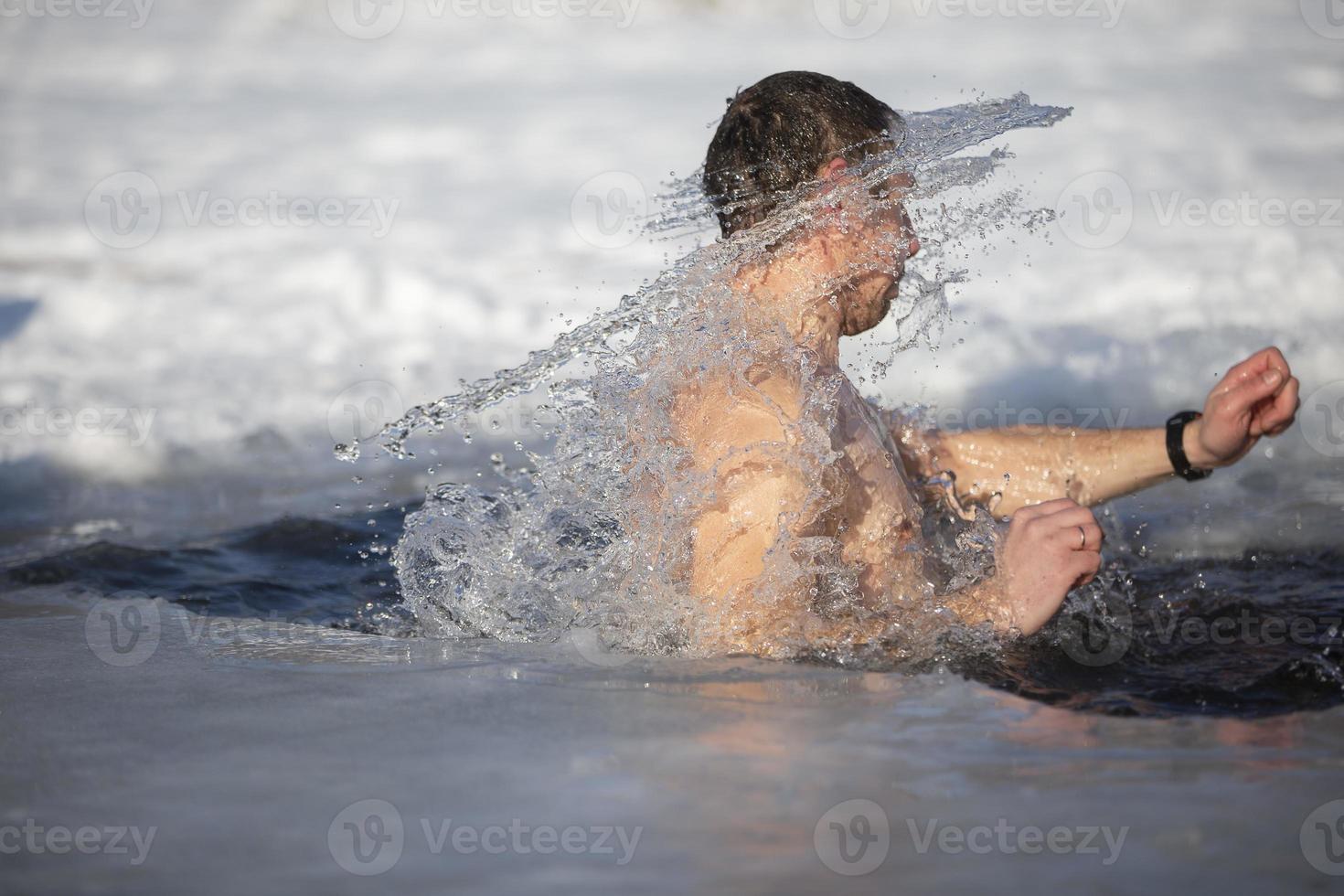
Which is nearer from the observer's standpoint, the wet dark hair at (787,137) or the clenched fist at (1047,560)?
the clenched fist at (1047,560)

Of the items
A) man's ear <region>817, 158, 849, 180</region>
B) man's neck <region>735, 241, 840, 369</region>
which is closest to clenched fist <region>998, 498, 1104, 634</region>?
man's neck <region>735, 241, 840, 369</region>

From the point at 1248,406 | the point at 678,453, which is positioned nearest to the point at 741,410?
the point at 678,453

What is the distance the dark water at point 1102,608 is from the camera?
2.04m

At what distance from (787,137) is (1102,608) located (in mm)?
1098

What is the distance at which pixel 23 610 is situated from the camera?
9.12ft

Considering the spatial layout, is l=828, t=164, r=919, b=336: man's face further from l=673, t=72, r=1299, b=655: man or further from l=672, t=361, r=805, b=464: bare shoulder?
l=672, t=361, r=805, b=464: bare shoulder

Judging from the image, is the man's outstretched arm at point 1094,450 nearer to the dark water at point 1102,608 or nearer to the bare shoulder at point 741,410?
the dark water at point 1102,608

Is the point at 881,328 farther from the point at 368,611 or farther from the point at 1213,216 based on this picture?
the point at 368,611

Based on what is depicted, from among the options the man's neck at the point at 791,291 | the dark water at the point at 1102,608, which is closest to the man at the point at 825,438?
the man's neck at the point at 791,291

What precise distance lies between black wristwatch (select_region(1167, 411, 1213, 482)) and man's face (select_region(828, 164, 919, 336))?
0.60 metres

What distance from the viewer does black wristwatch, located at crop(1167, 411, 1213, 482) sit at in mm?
2535

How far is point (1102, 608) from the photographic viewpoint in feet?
8.52

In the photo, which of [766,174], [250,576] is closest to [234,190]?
[250,576]

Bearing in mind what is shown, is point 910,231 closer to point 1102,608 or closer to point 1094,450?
point 1094,450
